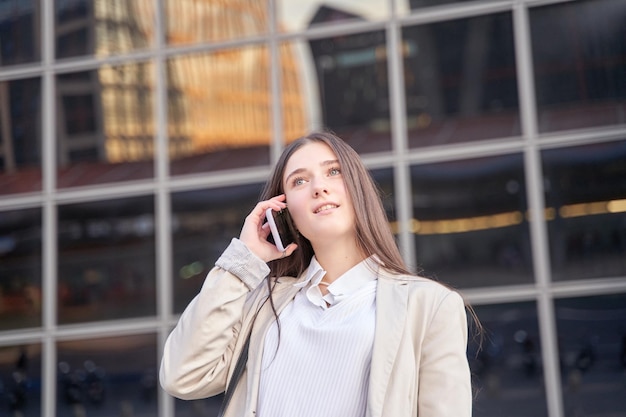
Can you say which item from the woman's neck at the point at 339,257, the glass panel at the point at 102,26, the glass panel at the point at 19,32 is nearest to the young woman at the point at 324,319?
the woman's neck at the point at 339,257

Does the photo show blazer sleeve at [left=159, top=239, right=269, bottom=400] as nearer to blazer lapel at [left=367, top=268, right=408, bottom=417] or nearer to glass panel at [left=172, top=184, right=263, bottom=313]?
blazer lapel at [left=367, top=268, right=408, bottom=417]

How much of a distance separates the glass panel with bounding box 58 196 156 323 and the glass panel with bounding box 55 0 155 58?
1.03m

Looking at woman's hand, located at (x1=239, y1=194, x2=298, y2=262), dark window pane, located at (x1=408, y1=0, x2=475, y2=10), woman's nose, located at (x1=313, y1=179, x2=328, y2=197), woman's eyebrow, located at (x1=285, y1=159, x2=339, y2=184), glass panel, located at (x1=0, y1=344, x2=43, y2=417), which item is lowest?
glass panel, located at (x1=0, y1=344, x2=43, y2=417)

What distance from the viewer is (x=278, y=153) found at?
232 inches

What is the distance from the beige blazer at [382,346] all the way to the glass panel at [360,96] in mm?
3018

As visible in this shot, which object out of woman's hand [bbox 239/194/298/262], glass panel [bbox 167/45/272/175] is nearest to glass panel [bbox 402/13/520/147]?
glass panel [bbox 167/45/272/175]

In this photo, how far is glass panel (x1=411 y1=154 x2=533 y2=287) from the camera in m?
5.43

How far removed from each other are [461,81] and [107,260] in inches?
98.3

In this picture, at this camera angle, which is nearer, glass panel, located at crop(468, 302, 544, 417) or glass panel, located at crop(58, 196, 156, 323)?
glass panel, located at crop(468, 302, 544, 417)

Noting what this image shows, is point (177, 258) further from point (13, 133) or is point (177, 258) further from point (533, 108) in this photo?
point (533, 108)

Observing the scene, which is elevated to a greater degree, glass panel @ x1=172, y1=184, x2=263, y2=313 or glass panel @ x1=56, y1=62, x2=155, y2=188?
glass panel @ x1=56, y1=62, x2=155, y2=188

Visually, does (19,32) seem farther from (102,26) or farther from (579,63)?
(579,63)

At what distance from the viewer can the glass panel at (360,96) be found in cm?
579

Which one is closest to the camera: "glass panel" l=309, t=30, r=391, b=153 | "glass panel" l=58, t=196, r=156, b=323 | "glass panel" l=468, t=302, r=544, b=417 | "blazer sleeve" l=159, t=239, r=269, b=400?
"blazer sleeve" l=159, t=239, r=269, b=400
